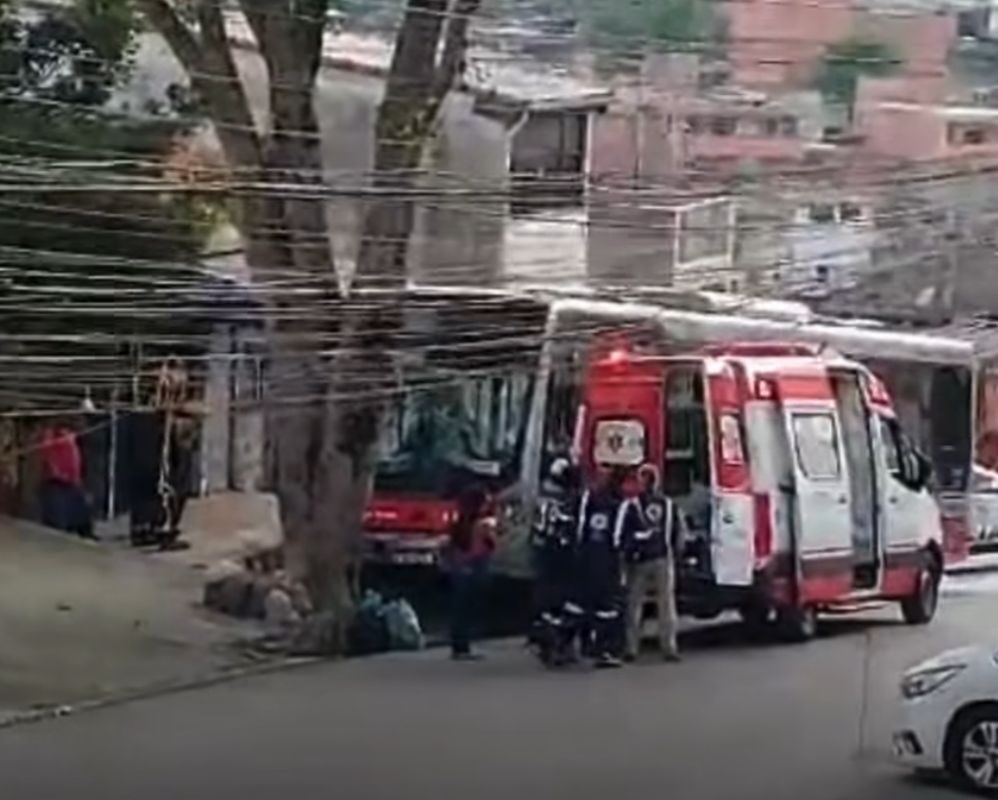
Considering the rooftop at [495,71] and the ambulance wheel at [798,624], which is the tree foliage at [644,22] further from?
the ambulance wheel at [798,624]

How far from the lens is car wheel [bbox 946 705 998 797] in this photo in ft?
20.0

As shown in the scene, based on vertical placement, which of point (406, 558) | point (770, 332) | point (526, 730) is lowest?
point (526, 730)

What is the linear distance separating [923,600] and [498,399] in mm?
1505

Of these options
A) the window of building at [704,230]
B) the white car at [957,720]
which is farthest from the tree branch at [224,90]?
the white car at [957,720]

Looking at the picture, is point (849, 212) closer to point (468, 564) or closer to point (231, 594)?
point (468, 564)

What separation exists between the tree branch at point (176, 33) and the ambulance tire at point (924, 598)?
2775mm

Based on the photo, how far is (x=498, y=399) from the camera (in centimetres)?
743

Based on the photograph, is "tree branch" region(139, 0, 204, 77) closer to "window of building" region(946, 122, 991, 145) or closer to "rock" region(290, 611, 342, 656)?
"rock" region(290, 611, 342, 656)

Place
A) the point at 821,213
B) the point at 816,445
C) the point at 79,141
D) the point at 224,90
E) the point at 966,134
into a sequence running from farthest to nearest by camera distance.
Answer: the point at 816,445
the point at 966,134
the point at 821,213
the point at 224,90
the point at 79,141

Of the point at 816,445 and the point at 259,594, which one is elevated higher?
the point at 816,445

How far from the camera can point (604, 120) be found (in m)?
6.93

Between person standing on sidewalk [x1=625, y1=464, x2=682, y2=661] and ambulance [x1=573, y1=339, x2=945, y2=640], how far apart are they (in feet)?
0.17

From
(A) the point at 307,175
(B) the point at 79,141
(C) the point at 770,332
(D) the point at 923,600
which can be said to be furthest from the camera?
(D) the point at 923,600

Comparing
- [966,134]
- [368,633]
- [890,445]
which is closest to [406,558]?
[368,633]
